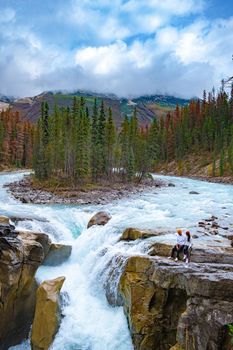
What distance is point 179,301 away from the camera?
16812 millimetres

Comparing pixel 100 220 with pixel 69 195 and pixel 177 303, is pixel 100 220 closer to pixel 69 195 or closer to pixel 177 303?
pixel 177 303

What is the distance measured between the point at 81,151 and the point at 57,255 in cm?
4555

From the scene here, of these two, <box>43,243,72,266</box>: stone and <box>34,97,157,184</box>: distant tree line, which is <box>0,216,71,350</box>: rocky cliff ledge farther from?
<box>34,97,157,184</box>: distant tree line

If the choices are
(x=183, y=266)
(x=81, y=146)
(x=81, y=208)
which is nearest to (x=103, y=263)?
(x=183, y=266)

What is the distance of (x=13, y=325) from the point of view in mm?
20562

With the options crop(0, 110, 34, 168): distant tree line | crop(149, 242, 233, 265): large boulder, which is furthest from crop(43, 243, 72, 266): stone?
crop(0, 110, 34, 168): distant tree line

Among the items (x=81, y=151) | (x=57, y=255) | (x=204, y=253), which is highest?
(x=81, y=151)

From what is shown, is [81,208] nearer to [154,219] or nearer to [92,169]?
[154,219]

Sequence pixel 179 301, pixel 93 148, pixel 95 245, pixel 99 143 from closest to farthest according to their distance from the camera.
Result: pixel 179 301 < pixel 95 245 < pixel 93 148 < pixel 99 143

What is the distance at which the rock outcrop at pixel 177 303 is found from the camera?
44.2 feet

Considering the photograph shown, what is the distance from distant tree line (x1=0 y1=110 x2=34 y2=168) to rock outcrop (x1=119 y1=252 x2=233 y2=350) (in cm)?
10376

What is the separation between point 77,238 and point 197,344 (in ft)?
65.1

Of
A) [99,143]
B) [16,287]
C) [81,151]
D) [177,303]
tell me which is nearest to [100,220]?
[16,287]

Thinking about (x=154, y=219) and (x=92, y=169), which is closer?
(x=154, y=219)
